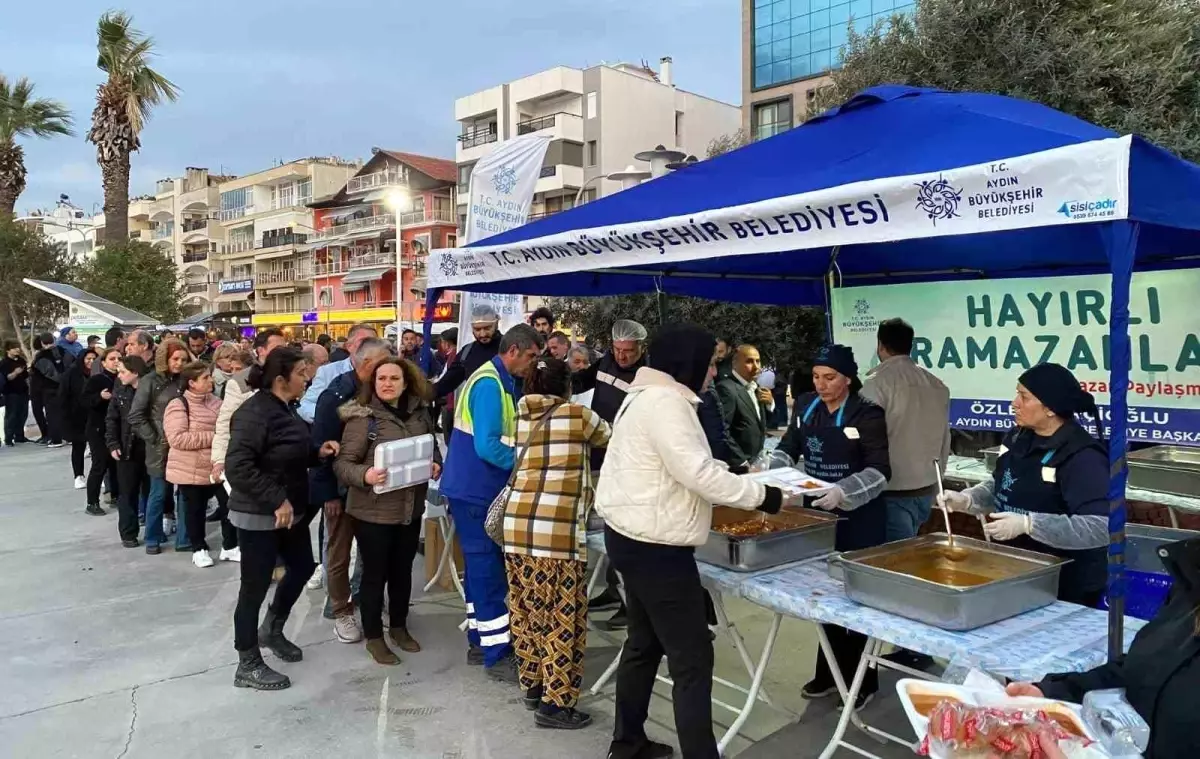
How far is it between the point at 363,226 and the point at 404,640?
4694 cm

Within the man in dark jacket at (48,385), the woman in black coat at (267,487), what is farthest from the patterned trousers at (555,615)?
the man in dark jacket at (48,385)

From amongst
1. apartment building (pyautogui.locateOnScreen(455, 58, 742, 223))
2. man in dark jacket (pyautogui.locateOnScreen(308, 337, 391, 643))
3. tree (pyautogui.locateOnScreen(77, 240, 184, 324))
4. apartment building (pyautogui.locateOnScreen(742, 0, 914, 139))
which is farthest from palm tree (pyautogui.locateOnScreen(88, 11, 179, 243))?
man in dark jacket (pyautogui.locateOnScreen(308, 337, 391, 643))

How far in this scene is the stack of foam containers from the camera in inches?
160

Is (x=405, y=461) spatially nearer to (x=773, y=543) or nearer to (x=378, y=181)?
(x=773, y=543)

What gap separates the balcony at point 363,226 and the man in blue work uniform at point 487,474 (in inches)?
1768

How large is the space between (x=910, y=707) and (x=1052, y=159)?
1586 millimetres

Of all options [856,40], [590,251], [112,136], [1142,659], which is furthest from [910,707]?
[112,136]

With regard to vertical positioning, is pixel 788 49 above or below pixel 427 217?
above

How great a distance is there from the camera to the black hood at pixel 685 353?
2.78m

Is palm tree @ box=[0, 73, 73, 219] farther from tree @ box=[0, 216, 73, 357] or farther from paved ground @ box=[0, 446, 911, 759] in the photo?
paved ground @ box=[0, 446, 911, 759]

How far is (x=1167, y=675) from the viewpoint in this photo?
1835 mm

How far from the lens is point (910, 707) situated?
1.91 m

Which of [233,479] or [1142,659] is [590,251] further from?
[1142,659]

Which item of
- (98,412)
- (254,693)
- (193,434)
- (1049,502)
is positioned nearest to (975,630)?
(1049,502)
